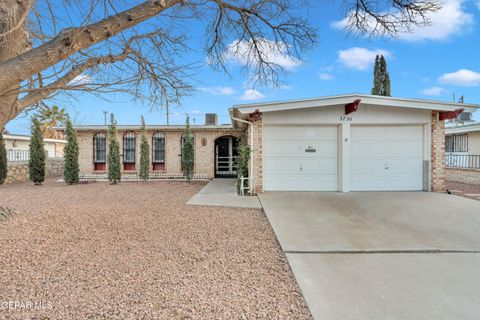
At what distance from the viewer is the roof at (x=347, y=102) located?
24.7ft

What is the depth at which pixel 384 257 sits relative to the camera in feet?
10.7

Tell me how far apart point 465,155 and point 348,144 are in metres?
8.37

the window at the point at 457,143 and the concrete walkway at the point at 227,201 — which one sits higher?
the window at the point at 457,143

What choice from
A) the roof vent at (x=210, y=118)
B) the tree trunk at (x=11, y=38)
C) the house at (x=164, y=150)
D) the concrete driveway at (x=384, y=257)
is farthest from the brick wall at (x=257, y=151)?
the roof vent at (x=210, y=118)

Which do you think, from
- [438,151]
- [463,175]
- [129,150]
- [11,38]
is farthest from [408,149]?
[129,150]

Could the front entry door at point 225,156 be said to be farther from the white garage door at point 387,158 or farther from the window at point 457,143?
the window at point 457,143

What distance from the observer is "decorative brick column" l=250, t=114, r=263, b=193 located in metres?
7.96

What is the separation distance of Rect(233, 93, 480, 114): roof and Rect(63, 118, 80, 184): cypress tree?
841cm

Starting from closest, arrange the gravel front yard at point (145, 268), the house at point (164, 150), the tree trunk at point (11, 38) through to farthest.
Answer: the gravel front yard at point (145, 268) → the tree trunk at point (11, 38) → the house at point (164, 150)

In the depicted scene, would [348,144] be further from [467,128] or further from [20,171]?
[20,171]

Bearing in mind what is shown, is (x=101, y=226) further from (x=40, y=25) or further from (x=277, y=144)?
(x=277, y=144)

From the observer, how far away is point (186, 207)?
621 centimetres

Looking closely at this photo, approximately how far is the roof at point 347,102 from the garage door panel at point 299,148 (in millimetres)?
1204

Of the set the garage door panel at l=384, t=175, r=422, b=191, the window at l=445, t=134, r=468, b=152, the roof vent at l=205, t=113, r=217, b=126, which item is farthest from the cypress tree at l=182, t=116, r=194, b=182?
the window at l=445, t=134, r=468, b=152
